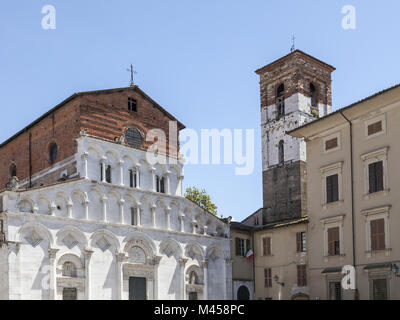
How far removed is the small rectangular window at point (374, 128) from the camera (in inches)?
1064

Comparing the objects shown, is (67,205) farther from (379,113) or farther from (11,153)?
(379,113)

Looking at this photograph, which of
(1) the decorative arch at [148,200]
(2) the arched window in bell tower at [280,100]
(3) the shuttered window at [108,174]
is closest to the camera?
(3) the shuttered window at [108,174]

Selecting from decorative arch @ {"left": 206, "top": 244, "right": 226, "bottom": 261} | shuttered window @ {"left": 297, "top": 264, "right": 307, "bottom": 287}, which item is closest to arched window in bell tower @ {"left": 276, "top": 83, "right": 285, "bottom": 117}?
decorative arch @ {"left": 206, "top": 244, "right": 226, "bottom": 261}

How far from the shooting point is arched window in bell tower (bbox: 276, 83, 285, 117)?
1553 inches

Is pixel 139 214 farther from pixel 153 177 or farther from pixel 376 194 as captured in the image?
pixel 376 194

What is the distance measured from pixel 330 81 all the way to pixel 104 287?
77.0ft

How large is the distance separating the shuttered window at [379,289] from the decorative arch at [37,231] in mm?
16127

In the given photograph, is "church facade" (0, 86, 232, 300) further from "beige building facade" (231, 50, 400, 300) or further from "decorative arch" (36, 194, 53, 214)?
"beige building facade" (231, 50, 400, 300)


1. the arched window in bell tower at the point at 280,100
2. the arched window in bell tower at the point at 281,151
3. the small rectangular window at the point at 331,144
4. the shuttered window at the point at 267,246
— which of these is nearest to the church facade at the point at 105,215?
the shuttered window at the point at 267,246

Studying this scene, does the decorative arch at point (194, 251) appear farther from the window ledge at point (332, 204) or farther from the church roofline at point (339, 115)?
the church roofline at point (339, 115)

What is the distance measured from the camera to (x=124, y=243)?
98.6 feet

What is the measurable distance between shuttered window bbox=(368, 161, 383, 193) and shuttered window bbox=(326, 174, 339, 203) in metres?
2.29

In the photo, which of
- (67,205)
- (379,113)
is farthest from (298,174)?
(67,205)
